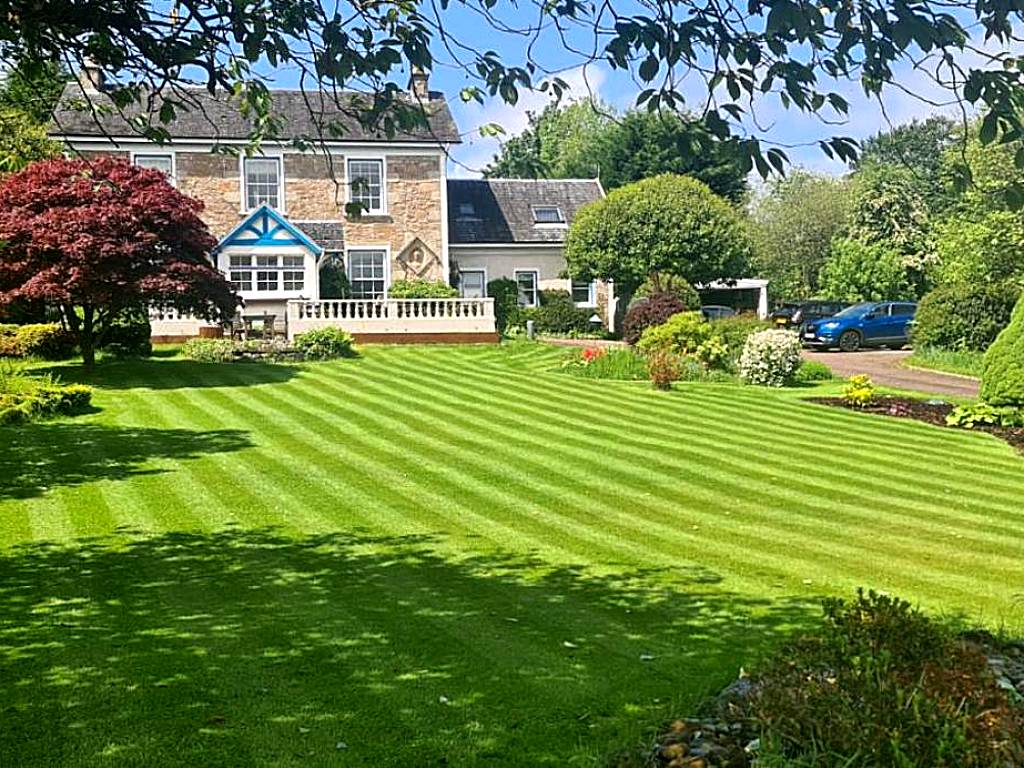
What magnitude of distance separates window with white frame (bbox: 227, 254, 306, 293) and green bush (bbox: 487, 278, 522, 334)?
848cm

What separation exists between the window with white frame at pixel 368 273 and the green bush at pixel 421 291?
2.60 metres

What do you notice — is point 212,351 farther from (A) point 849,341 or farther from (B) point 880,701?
(B) point 880,701

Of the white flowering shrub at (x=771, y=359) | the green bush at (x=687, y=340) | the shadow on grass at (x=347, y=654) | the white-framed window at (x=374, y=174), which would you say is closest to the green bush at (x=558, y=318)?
the white-framed window at (x=374, y=174)

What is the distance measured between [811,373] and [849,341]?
11.1m

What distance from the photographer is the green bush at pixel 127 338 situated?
23.6m

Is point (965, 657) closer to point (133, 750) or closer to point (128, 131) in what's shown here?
point (133, 750)

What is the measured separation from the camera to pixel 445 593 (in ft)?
22.9

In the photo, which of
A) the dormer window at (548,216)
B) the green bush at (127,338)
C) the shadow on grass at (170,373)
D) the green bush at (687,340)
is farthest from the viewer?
the dormer window at (548,216)

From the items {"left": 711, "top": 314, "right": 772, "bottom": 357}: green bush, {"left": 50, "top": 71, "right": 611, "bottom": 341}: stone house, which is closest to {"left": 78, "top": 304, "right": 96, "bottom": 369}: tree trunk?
{"left": 50, "top": 71, "right": 611, "bottom": 341}: stone house

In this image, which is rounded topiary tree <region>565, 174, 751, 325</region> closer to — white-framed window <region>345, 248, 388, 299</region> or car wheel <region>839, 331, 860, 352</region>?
car wheel <region>839, 331, 860, 352</region>

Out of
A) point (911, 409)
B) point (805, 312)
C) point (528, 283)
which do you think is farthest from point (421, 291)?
point (911, 409)

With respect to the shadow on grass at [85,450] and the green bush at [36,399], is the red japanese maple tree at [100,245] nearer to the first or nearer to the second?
the green bush at [36,399]

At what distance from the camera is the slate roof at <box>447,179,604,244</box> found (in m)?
40.6

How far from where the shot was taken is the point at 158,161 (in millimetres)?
34781
